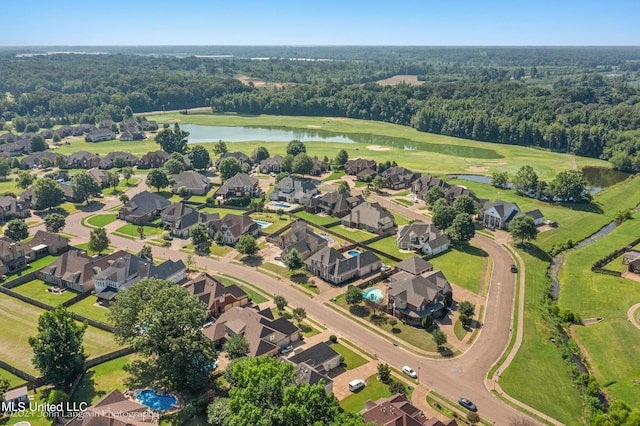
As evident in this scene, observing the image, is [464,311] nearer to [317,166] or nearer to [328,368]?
[328,368]

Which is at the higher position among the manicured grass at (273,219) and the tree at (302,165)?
the tree at (302,165)

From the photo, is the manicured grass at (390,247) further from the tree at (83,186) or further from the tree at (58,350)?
the tree at (83,186)

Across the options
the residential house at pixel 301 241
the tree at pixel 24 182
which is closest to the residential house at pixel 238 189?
the residential house at pixel 301 241

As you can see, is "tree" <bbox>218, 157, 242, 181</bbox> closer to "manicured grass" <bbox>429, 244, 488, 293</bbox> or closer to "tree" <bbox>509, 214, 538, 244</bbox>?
"manicured grass" <bbox>429, 244, 488, 293</bbox>

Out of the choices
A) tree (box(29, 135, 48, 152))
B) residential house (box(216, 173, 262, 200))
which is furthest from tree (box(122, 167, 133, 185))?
tree (box(29, 135, 48, 152))

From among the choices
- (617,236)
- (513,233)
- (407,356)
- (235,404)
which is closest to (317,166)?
(513,233)

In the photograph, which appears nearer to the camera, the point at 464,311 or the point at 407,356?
the point at 407,356
